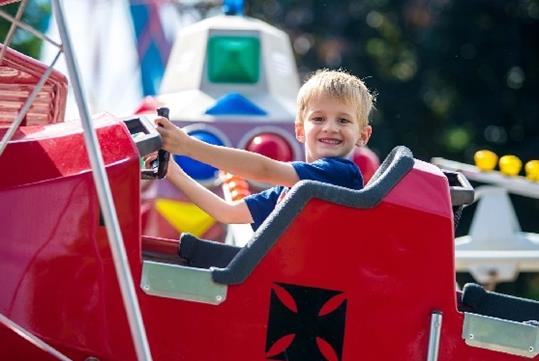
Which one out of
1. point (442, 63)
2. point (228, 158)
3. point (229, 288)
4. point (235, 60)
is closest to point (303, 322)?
point (229, 288)

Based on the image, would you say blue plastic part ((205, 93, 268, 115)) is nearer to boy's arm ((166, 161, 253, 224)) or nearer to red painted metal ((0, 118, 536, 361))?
boy's arm ((166, 161, 253, 224))

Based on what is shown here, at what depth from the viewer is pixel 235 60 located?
23.3 ft

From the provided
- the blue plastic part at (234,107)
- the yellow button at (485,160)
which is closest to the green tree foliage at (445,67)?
the blue plastic part at (234,107)

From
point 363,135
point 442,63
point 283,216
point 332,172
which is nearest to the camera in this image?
point 283,216

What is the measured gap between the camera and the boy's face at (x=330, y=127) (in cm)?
331

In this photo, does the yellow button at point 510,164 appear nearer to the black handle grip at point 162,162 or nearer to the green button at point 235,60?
the green button at point 235,60

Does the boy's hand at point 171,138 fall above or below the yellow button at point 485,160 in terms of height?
above

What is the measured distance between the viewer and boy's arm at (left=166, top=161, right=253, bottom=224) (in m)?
3.39

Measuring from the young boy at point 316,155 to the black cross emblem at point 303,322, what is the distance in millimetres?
365

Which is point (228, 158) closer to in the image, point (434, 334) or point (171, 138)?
point (171, 138)

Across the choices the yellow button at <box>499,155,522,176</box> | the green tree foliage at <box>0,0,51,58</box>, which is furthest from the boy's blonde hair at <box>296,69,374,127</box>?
the green tree foliage at <box>0,0,51,58</box>

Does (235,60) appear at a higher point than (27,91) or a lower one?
higher

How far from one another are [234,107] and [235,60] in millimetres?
387

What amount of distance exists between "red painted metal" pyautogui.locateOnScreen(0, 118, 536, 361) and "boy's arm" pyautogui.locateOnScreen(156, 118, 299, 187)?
0.13 metres
